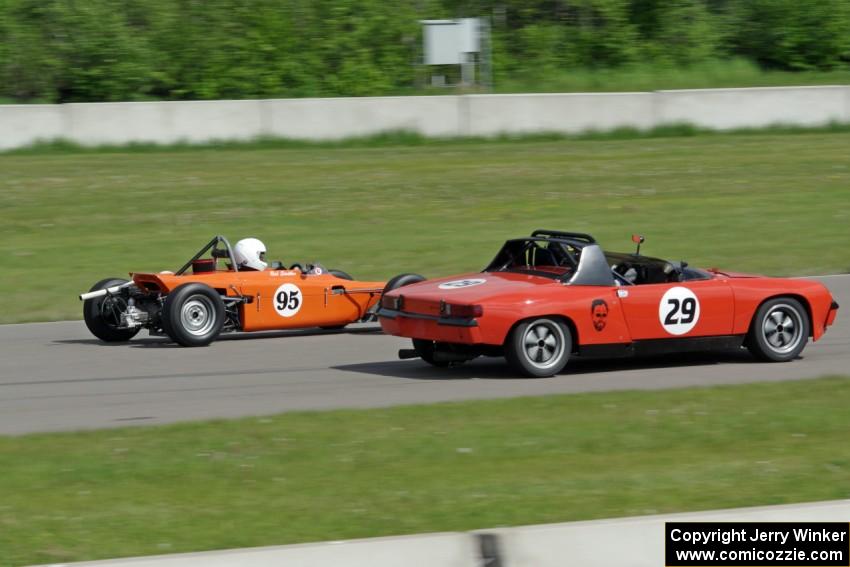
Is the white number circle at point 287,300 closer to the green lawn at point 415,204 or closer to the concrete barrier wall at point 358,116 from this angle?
the green lawn at point 415,204

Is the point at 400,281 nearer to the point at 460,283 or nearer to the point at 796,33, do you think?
the point at 460,283

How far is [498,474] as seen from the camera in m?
7.74

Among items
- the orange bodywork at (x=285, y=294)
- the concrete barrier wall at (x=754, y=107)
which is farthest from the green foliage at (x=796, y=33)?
the orange bodywork at (x=285, y=294)

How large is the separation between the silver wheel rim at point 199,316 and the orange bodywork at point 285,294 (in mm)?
304

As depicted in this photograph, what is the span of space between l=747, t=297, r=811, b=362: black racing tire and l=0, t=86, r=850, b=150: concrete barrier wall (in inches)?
619

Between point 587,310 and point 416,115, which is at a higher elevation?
point 416,115

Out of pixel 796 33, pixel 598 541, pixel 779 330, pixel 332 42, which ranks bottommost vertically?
pixel 598 541

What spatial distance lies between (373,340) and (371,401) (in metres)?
3.67

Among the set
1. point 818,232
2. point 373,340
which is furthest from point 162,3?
point 373,340

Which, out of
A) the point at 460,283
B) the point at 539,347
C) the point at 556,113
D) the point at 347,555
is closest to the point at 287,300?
the point at 460,283

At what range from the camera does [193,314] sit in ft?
43.5

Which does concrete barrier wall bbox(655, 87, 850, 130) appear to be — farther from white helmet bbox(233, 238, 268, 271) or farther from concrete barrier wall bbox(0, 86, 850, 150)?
white helmet bbox(233, 238, 268, 271)

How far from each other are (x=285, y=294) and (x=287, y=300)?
6 centimetres

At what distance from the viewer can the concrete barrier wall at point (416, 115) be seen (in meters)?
26.1
